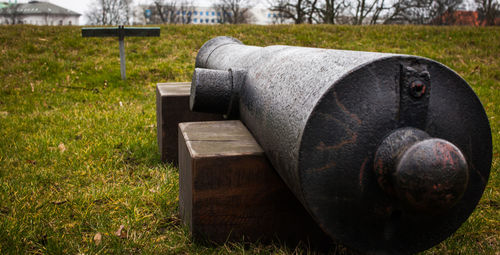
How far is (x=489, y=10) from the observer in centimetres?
Answer: 2269

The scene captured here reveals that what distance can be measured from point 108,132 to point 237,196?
303cm

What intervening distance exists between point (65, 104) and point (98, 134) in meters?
2.22

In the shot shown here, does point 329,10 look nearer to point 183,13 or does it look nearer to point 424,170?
point 424,170

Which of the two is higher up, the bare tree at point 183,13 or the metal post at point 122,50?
the bare tree at point 183,13

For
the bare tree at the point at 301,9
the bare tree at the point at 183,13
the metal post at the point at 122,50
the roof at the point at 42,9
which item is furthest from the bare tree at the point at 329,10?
the roof at the point at 42,9

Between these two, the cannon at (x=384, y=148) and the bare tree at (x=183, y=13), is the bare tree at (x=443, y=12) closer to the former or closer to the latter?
the cannon at (x=384, y=148)

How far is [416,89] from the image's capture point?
1437 millimetres

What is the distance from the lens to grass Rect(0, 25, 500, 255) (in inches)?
92.7

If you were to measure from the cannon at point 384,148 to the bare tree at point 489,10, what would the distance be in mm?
24109

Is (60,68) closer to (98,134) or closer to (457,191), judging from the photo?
(98,134)

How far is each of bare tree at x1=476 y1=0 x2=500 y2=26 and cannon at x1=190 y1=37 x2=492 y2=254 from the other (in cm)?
2411

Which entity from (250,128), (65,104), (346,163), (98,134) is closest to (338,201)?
(346,163)

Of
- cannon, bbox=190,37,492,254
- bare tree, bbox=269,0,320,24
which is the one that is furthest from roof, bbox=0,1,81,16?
cannon, bbox=190,37,492,254

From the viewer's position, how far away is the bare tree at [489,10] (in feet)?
72.6
